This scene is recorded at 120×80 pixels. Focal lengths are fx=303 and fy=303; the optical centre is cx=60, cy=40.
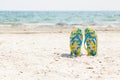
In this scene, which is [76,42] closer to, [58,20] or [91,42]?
[91,42]

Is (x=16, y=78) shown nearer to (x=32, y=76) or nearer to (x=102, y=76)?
(x=32, y=76)

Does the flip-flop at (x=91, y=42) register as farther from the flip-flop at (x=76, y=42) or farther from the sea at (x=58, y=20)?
the sea at (x=58, y=20)

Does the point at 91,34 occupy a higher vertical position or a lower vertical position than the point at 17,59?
higher

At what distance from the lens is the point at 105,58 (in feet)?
28.5

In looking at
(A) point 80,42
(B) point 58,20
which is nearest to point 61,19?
(B) point 58,20

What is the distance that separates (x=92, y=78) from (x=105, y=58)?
234 cm

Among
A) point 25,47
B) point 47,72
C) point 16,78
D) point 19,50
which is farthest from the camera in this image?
point 25,47

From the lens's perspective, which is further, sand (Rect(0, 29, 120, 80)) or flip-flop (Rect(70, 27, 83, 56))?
flip-flop (Rect(70, 27, 83, 56))

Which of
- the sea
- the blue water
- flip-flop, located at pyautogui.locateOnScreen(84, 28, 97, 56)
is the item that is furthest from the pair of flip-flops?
the blue water

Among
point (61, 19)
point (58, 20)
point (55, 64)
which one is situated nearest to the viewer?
point (55, 64)

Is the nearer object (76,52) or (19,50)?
(76,52)

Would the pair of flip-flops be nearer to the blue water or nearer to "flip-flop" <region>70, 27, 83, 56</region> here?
"flip-flop" <region>70, 27, 83, 56</region>

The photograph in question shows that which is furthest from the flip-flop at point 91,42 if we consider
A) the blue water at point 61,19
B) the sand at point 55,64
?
the blue water at point 61,19

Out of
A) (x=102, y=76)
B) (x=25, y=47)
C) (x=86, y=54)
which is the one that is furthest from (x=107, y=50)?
(x=102, y=76)
